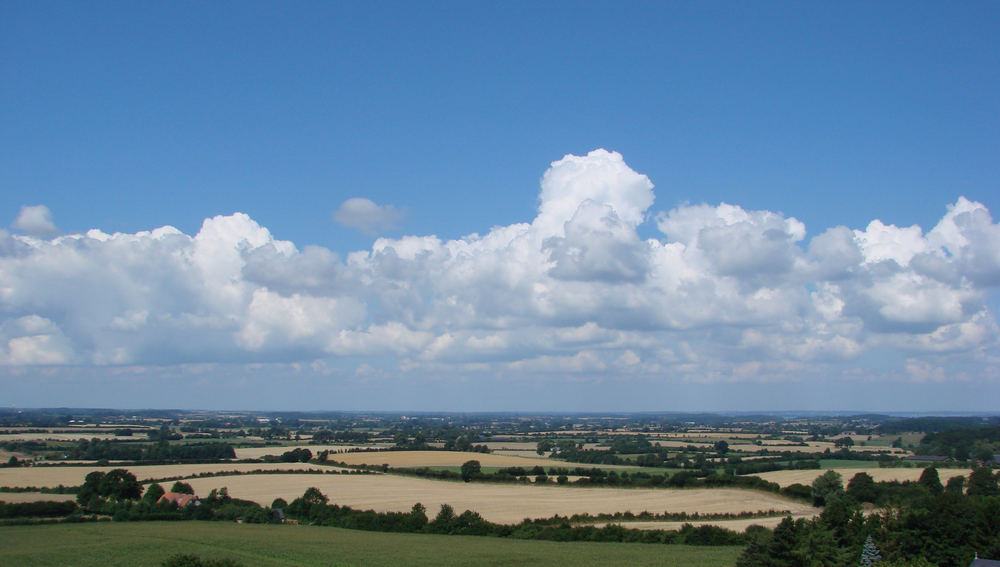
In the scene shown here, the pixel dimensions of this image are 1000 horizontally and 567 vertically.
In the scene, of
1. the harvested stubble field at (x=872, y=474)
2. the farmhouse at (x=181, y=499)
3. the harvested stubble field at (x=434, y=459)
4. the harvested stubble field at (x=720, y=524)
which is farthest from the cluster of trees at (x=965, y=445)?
the farmhouse at (x=181, y=499)

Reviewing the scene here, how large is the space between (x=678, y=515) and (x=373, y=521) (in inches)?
1055

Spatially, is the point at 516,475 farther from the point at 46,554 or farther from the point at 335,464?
the point at 46,554

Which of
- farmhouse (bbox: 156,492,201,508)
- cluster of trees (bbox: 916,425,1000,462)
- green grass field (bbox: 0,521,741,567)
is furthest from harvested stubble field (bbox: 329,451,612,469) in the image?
green grass field (bbox: 0,521,741,567)

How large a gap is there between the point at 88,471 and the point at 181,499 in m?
33.0

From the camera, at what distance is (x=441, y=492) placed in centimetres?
8275

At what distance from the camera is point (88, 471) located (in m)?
94.2

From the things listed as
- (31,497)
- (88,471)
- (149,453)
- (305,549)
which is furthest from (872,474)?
(149,453)

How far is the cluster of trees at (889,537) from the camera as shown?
39031 millimetres

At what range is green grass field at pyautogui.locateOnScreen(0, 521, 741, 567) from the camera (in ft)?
140

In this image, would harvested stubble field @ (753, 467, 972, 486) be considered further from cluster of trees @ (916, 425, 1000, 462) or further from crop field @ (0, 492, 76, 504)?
crop field @ (0, 492, 76, 504)

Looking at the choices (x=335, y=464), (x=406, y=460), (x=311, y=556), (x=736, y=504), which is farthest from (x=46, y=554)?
(x=406, y=460)

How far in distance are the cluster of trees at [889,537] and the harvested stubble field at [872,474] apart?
1431 inches

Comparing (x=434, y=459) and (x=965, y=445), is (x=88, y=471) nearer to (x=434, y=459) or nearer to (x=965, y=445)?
(x=434, y=459)

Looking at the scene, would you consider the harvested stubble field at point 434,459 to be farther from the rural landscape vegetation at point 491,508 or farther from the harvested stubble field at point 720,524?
the harvested stubble field at point 720,524
